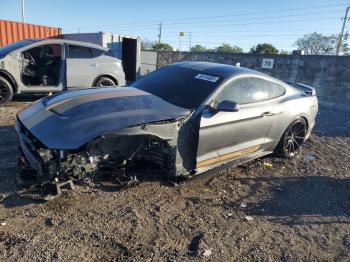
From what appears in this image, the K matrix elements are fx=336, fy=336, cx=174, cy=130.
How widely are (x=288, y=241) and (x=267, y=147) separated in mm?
2074

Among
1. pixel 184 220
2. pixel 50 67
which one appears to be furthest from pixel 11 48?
pixel 184 220

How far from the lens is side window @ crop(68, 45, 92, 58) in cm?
890

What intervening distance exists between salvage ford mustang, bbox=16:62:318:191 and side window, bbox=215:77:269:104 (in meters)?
0.01

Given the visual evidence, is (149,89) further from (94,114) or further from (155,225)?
(155,225)

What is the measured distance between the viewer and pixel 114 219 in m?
3.64

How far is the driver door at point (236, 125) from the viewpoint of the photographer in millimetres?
4348

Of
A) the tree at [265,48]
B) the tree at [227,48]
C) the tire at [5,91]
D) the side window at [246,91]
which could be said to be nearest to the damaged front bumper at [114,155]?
the side window at [246,91]

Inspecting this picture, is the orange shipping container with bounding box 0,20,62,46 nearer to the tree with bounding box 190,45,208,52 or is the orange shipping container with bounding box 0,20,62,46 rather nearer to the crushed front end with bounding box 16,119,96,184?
the crushed front end with bounding box 16,119,96,184

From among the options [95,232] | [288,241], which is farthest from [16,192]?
[288,241]

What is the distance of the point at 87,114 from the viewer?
3.80 metres

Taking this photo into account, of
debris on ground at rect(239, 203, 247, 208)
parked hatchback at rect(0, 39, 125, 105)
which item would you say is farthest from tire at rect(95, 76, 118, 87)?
debris on ground at rect(239, 203, 247, 208)

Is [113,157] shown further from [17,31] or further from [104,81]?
[17,31]

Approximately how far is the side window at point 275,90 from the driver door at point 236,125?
5.1 inches

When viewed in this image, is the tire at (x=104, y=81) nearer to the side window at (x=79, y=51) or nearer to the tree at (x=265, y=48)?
the side window at (x=79, y=51)
